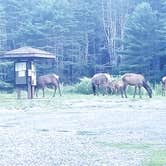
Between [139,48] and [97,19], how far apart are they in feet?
38.1

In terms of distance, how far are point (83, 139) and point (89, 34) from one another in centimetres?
4678

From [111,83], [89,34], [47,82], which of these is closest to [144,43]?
[89,34]

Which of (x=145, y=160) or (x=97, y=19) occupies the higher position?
(x=97, y=19)

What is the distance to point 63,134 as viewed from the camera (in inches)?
414

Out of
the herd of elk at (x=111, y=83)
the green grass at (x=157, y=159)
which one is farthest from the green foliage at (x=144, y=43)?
the green grass at (x=157, y=159)

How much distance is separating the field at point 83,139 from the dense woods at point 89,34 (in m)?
30.8

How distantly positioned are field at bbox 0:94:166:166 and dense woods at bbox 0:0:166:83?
30813 mm

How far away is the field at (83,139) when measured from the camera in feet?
24.1

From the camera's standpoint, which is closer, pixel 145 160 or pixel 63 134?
pixel 145 160

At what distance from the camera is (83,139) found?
959 centimetres

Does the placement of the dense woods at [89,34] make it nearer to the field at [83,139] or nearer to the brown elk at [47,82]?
the brown elk at [47,82]

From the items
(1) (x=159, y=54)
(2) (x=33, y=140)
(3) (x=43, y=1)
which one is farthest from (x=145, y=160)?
(3) (x=43, y=1)

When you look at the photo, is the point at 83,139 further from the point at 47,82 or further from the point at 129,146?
the point at 47,82

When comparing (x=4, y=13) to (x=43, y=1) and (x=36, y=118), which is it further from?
(x=36, y=118)
